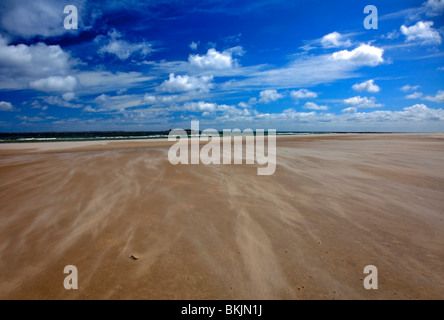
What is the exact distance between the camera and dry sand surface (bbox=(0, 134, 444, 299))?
261 centimetres

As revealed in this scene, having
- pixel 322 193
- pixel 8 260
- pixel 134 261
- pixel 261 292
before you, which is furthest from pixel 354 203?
pixel 8 260

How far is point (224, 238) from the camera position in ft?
12.0

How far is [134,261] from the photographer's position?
307 cm

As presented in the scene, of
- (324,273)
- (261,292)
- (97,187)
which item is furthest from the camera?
(97,187)

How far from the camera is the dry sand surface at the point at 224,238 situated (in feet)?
8.57

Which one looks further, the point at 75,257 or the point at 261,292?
the point at 75,257

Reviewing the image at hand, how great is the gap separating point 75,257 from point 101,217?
1.35m

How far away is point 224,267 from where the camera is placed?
293 centimetres
